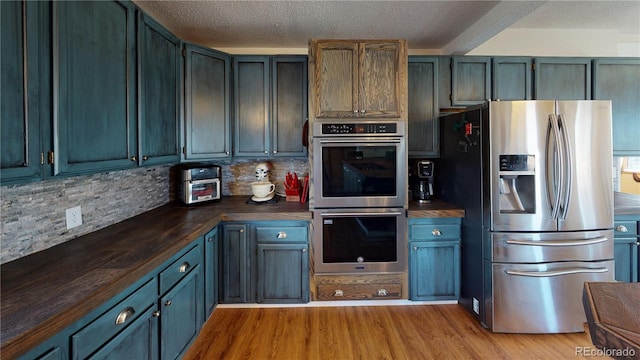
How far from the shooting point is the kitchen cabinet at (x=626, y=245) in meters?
2.60

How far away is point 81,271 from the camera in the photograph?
1.31 m

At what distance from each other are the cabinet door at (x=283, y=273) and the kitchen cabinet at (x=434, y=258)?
3.03ft

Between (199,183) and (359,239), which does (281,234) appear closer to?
(359,239)

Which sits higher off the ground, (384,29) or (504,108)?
(384,29)

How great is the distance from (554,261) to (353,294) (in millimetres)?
1518

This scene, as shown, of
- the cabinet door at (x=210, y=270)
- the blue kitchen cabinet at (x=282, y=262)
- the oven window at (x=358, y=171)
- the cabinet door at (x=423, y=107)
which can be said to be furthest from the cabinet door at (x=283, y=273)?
the cabinet door at (x=423, y=107)

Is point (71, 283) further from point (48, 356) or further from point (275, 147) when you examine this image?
point (275, 147)

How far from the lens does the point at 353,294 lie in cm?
269

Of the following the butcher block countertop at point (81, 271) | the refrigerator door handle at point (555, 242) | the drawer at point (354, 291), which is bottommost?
the drawer at point (354, 291)

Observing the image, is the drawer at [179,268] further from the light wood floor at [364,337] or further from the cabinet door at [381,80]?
the cabinet door at [381,80]

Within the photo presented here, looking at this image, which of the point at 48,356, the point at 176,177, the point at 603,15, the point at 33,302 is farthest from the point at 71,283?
the point at 603,15

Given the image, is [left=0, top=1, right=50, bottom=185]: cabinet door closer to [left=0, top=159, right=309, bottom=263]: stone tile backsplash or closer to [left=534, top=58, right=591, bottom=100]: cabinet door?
[left=0, top=159, right=309, bottom=263]: stone tile backsplash

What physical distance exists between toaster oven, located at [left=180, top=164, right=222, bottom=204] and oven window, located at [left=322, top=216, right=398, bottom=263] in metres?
1.09

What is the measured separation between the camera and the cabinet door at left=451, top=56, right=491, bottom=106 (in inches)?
118
